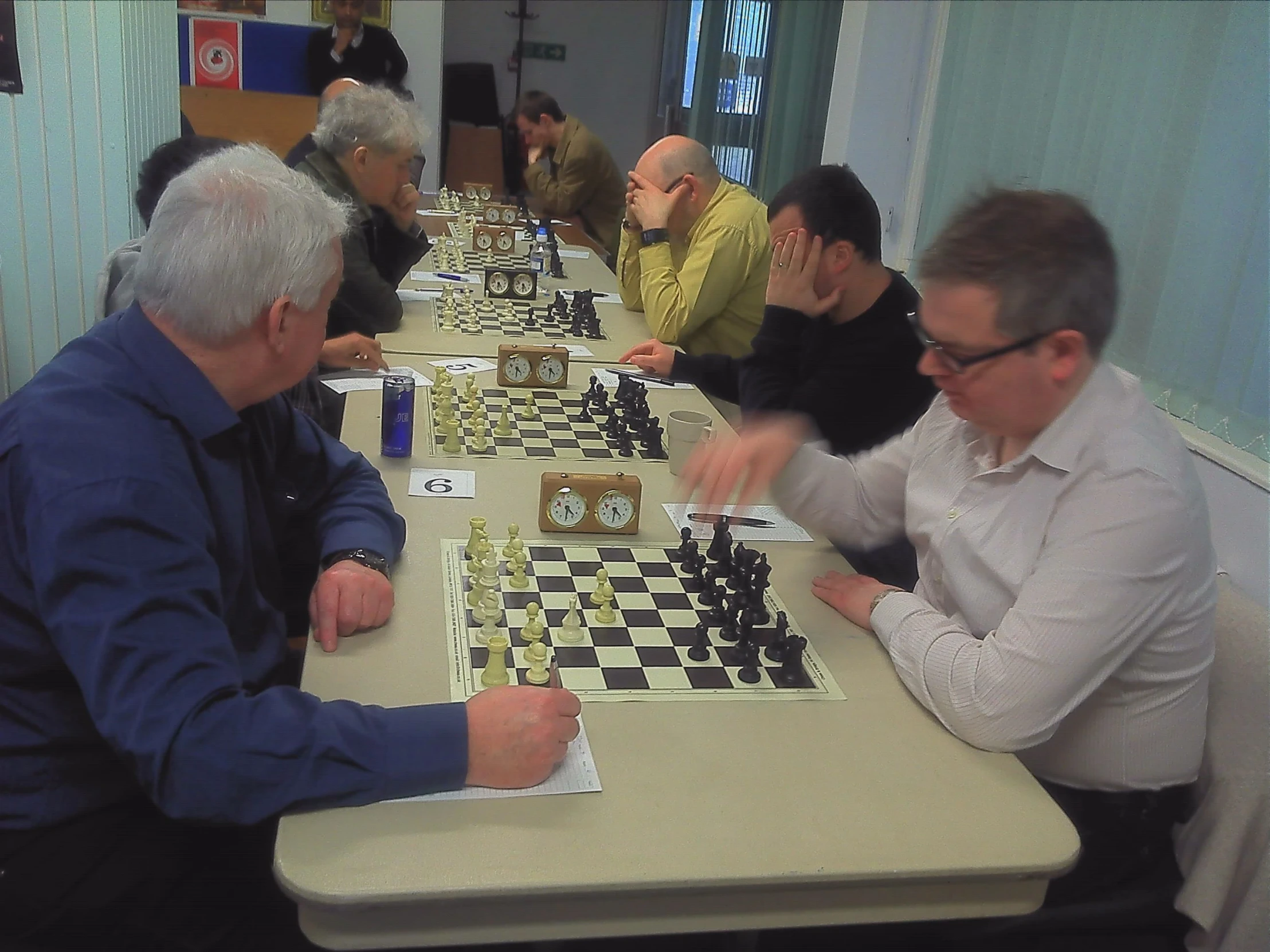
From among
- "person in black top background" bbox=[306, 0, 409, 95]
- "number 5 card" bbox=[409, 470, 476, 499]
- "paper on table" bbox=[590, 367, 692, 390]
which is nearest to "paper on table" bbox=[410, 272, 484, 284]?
"paper on table" bbox=[590, 367, 692, 390]

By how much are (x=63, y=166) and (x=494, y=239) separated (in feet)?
6.18

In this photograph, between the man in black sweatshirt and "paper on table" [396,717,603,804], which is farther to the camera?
the man in black sweatshirt

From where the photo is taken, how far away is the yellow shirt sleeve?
11.2 ft

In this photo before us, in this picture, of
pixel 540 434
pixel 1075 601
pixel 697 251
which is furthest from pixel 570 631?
pixel 697 251

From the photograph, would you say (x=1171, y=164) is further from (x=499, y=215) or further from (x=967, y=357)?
(x=499, y=215)

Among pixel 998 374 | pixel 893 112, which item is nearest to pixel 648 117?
pixel 893 112

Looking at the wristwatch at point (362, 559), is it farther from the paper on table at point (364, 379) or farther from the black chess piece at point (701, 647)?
the paper on table at point (364, 379)

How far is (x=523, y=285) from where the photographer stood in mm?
3883

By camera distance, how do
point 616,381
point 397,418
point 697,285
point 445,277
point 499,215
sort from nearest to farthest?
1. point 397,418
2. point 616,381
3. point 697,285
4. point 445,277
5. point 499,215

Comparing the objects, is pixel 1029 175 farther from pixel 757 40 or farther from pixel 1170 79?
pixel 757 40

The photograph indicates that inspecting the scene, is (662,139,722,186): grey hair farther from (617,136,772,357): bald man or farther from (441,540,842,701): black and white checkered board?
(441,540,842,701): black and white checkered board

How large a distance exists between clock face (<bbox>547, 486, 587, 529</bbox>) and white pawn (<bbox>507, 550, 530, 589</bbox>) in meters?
0.20

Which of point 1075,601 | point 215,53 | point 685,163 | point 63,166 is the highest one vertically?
point 215,53

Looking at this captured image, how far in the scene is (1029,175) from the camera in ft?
11.7
